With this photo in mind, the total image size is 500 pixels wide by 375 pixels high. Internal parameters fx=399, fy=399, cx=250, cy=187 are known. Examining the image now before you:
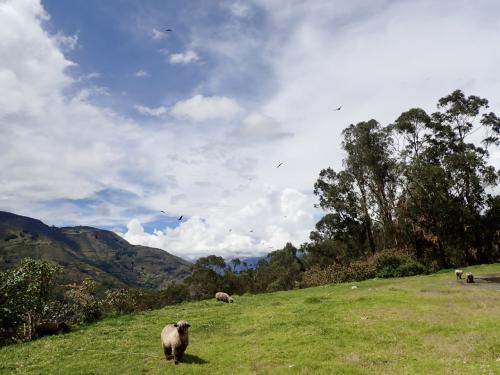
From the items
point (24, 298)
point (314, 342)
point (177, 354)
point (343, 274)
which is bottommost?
point (314, 342)

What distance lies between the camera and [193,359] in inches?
628

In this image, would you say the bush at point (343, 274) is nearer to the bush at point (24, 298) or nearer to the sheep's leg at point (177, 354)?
the bush at point (24, 298)

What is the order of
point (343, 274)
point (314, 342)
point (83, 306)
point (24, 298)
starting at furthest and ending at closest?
point (343, 274) → point (83, 306) → point (24, 298) → point (314, 342)

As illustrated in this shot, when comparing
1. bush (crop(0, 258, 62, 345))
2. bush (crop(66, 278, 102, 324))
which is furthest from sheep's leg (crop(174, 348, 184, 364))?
bush (crop(66, 278, 102, 324))

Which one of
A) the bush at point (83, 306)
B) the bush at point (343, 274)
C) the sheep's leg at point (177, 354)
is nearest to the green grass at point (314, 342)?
the sheep's leg at point (177, 354)

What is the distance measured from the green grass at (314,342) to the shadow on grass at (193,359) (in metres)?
0.04

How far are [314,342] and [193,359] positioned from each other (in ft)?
17.2

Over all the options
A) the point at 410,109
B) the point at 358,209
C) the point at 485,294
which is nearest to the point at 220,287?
the point at 358,209

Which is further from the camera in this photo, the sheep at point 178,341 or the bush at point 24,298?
the bush at point 24,298

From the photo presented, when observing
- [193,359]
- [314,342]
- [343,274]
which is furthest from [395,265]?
[193,359]

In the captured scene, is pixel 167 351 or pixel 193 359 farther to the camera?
pixel 167 351

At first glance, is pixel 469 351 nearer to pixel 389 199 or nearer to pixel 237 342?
pixel 237 342

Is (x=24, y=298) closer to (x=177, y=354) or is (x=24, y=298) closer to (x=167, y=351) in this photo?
(x=167, y=351)

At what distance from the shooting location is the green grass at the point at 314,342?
14000 millimetres
